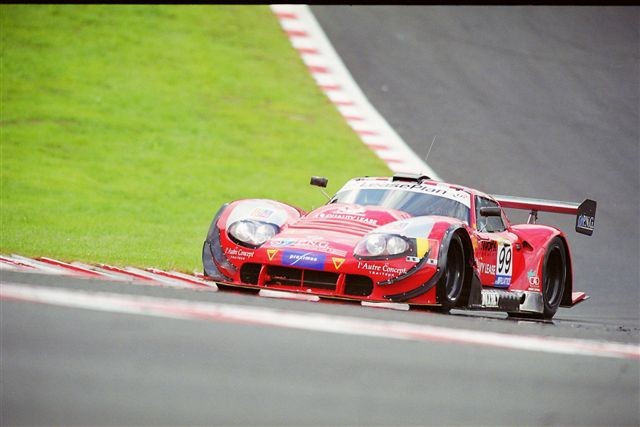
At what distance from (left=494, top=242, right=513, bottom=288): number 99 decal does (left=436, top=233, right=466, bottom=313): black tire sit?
836 mm

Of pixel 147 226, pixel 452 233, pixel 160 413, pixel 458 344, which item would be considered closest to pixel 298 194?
pixel 147 226

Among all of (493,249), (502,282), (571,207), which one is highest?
(571,207)

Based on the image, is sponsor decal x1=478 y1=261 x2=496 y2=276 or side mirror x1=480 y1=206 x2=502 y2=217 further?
side mirror x1=480 y1=206 x2=502 y2=217

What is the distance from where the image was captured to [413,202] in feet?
26.7

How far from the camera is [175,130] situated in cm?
1434

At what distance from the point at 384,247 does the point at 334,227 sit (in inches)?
23.0

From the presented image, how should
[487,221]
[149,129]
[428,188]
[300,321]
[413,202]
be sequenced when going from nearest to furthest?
[300,321], [413,202], [428,188], [487,221], [149,129]

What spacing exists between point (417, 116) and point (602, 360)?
11.6 m

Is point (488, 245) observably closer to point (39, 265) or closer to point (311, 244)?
point (311, 244)

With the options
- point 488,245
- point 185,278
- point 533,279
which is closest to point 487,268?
point 488,245

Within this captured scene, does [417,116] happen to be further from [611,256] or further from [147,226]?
[147,226]

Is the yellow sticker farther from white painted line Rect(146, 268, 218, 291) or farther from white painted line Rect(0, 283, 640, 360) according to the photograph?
white painted line Rect(0, 283, 640, 360)

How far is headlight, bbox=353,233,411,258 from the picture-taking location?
710 cm

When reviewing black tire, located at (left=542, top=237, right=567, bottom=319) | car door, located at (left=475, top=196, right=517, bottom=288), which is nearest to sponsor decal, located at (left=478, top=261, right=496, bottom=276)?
car door, located at (left=475, top=196, right=517, bottom=288)
